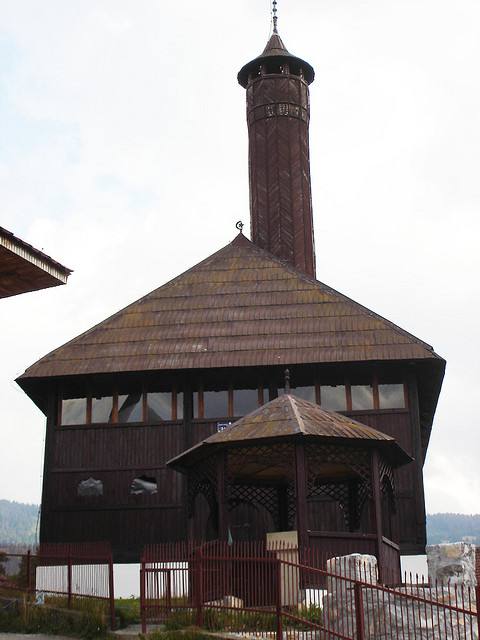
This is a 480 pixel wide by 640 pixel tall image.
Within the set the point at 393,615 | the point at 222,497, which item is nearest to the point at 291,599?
the point at 393,615

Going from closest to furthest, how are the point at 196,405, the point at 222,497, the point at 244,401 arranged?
1. the point at 222,497
2. the point at 244,401
3. the point at 196,405

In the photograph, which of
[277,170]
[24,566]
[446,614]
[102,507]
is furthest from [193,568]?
[277,170]

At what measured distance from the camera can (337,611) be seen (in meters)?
13.6

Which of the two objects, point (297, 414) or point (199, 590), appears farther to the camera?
point (297, 414)

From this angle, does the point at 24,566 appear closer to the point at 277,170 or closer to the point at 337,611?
the point at 337,611

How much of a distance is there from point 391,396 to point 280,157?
12.4 metres

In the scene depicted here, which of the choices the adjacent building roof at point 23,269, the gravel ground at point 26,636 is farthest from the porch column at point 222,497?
the adjacent building roof at point 23,269

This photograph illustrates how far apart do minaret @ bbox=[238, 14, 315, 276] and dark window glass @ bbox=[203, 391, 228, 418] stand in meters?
9.34

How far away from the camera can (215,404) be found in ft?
86.0

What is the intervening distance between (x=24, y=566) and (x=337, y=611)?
1102 cm

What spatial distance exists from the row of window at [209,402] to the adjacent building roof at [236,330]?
93 centimetres

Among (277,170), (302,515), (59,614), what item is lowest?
(59,614)

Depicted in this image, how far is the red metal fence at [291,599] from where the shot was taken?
13062mm

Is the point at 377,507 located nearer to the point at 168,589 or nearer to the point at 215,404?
the point at 168,589
